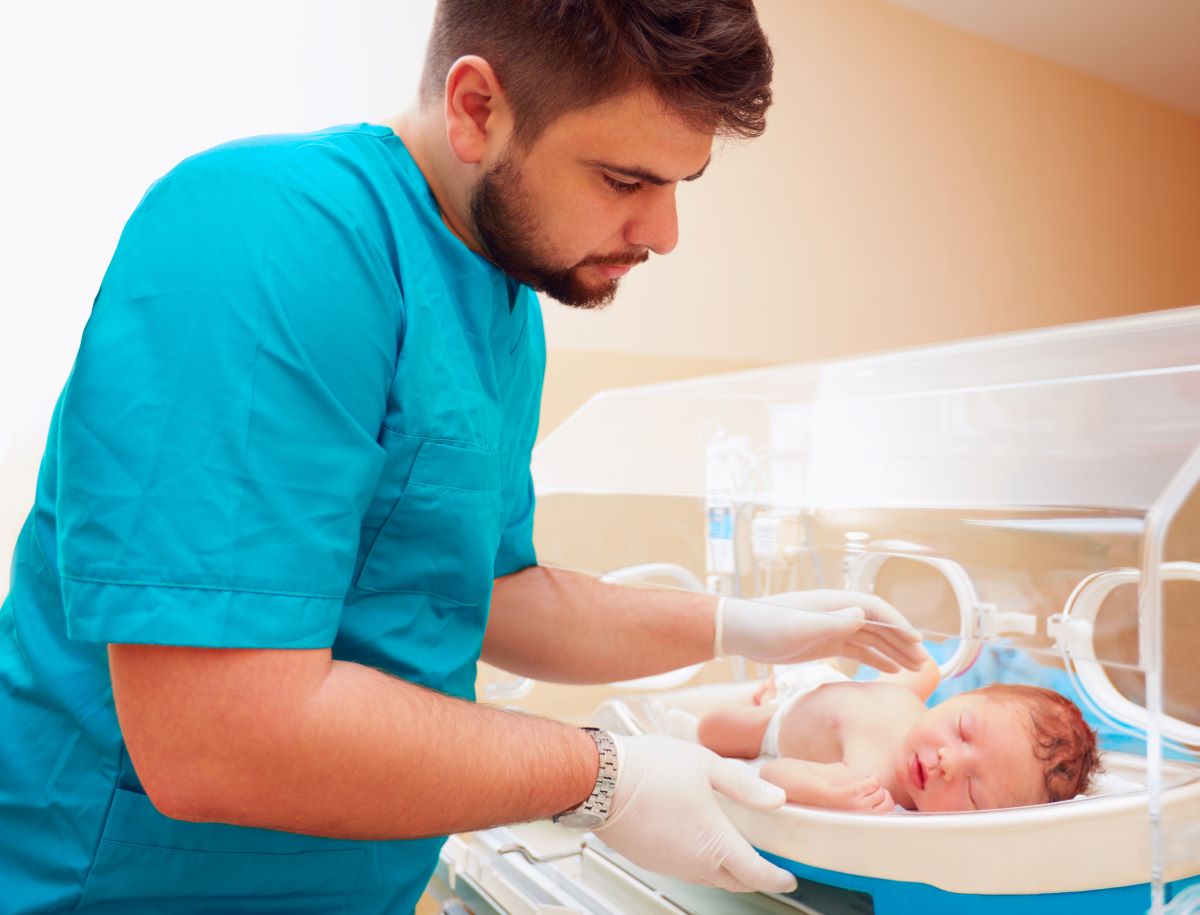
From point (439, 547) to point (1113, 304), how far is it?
15.1 ft

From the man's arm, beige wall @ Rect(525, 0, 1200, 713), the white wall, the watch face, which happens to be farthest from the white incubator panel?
the white wall

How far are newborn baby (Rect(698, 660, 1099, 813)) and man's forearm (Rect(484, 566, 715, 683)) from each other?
0.21 m

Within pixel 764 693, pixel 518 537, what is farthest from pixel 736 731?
pixel 518 537

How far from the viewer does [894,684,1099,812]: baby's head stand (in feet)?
3.88

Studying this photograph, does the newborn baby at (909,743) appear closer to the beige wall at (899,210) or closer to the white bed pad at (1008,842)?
the white bed pad at (1008,842)

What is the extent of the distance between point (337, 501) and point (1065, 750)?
36.2 inches

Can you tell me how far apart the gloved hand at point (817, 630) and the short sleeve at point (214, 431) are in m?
0.62

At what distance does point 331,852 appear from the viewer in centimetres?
94

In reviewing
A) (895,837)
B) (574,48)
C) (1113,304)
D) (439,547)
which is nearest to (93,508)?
(439,547)

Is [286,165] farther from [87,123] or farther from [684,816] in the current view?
[87,123]

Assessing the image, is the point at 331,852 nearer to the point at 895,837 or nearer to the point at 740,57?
the point at 895,837

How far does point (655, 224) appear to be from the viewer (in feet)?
3.27

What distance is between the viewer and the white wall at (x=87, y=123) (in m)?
2.15

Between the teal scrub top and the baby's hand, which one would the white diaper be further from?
the teal scrub top
